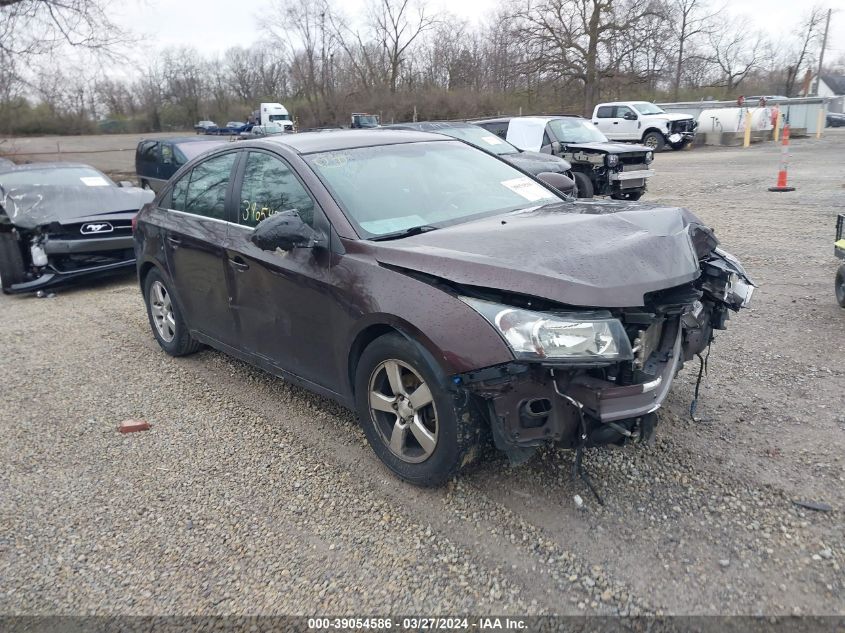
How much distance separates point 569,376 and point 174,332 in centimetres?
374

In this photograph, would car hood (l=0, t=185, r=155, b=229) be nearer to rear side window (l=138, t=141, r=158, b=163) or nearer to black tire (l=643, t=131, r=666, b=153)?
rear side window (l=138, t=141, r=158, b=163)

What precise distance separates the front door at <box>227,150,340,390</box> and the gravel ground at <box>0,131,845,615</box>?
51cm

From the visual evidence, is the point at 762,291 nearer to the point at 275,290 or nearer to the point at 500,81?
the point at 275,290

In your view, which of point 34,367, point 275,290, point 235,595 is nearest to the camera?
point 235,595

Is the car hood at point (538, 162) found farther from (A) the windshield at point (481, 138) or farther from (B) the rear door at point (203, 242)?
(B) the rear door at point (203, 242)


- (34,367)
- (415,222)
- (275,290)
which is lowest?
(34,367)

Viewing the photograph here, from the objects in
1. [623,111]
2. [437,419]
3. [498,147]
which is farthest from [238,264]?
[623,111]

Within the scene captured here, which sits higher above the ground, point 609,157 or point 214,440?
point 609,157

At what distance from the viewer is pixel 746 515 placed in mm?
3086

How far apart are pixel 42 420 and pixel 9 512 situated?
1.26 m

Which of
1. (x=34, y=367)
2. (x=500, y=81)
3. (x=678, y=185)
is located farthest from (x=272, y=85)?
(x=34, y=367)

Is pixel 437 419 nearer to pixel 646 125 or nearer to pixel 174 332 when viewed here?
pixel 174 332

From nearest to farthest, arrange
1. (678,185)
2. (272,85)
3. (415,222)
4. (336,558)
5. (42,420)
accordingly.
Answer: (336,558) → (415,222) → (42,420) → (678,185) → (272,85)

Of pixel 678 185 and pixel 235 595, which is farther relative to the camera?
pixel 678 185
